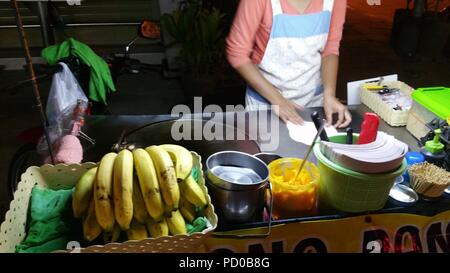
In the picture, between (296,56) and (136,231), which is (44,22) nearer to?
(296,56)

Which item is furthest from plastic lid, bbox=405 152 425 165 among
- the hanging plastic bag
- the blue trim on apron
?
the hanging plastic bag

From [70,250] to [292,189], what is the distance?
32.4 inches

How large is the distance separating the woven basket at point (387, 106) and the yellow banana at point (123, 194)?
64.0 inches

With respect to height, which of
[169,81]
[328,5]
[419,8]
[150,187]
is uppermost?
[328,5]

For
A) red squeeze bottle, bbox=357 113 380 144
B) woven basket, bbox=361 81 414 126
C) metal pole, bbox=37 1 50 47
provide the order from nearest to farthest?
red squeeze bottle, bbox=357 113 380 144, woven basket, bbox=361 81 414 126, metal pole, bbox=37 1 50 47

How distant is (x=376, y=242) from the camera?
1.62m

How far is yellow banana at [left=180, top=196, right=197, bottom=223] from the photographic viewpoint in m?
1.38

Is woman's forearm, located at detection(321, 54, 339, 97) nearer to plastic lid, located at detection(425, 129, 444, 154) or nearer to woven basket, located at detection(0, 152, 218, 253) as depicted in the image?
plastic lid, located at detection(425, 129, 444, 154)

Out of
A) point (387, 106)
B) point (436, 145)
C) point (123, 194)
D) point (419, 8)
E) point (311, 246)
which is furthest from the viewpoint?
point (419, 8)

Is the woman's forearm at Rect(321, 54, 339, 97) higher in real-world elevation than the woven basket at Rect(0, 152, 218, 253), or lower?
higher

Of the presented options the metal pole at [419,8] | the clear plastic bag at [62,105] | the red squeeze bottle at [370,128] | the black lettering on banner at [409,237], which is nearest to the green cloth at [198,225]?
the red squeeze bottle at [370,128]

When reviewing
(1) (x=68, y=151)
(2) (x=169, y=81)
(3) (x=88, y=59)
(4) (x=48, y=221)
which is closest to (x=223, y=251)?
(4) (x=48, y=221)

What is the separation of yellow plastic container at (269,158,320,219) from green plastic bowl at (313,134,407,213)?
56 mm
